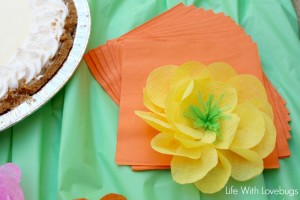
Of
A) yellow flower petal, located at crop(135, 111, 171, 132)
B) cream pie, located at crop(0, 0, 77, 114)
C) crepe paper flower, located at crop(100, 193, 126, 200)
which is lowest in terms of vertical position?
crepe paper flower, located at crop(100, 193, 126, 200)

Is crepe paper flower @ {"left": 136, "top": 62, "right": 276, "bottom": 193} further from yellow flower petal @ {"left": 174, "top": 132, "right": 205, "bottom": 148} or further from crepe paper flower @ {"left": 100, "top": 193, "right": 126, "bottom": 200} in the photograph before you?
crepe paper flower @ {"left": 100, "top": 193, "right": 126, "bottom": 200}

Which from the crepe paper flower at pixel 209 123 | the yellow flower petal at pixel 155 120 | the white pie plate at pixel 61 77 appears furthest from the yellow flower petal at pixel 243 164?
the white pie plate at pixel 61 77

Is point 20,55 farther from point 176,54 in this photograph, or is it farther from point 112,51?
point 176,54

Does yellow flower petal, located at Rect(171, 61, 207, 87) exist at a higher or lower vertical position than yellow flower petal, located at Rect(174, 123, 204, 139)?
higher

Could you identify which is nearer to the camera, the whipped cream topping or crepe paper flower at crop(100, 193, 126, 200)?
crepe paper flower at crop(100, 193, 126, 200)

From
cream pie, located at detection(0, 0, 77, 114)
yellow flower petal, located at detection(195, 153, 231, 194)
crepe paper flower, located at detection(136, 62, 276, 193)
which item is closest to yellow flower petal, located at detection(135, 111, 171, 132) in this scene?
crepe paper flower, located at detection(136, 62, 276, 193)

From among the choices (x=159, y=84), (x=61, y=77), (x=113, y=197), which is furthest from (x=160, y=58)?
(x=113, y=197)
